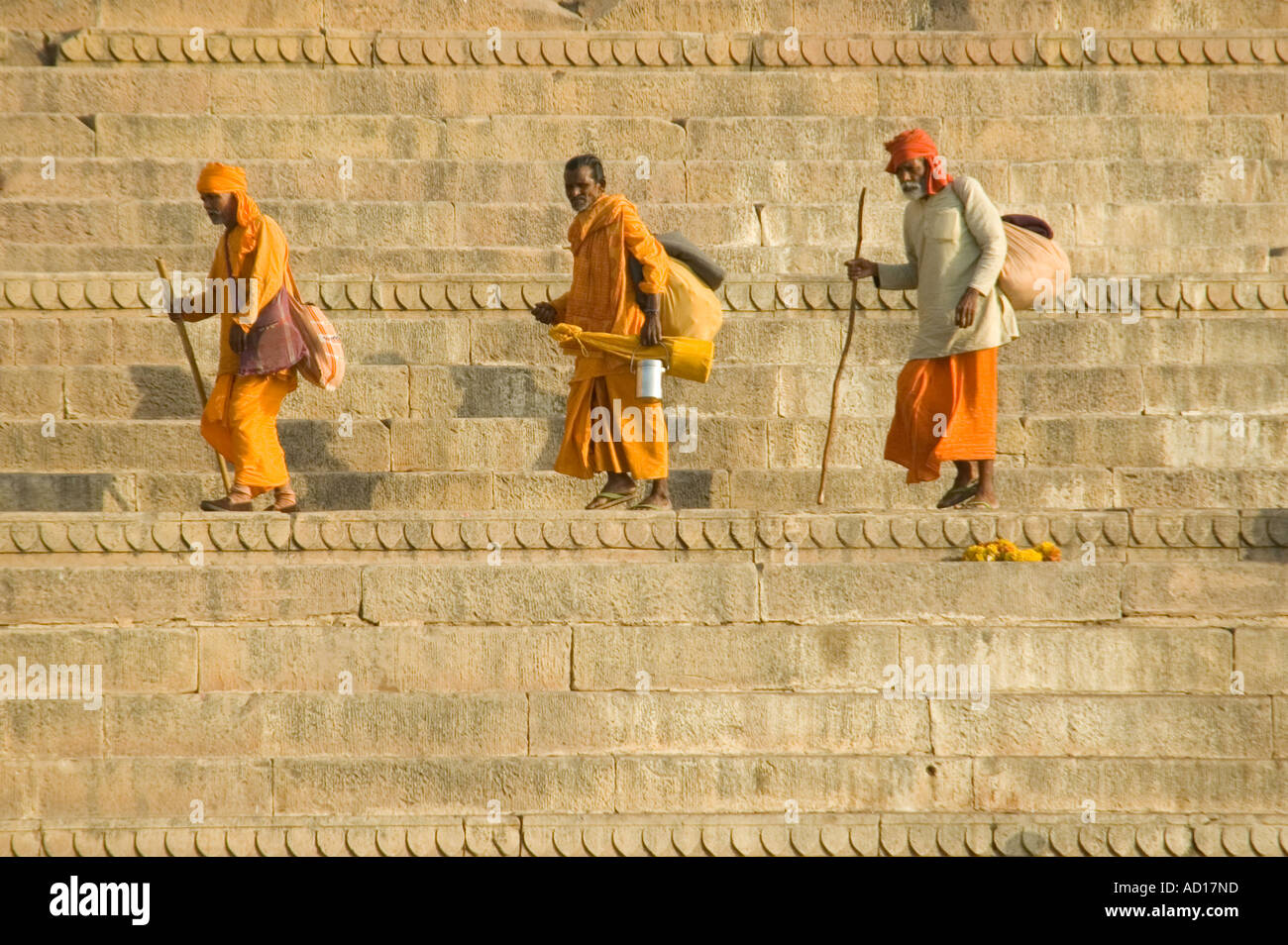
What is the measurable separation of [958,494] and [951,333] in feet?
2.63

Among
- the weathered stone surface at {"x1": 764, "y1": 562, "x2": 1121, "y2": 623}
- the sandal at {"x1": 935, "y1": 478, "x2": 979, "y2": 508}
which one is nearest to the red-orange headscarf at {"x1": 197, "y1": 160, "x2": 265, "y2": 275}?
the weathered stone surface at {"x1": 764, "y1": 562, "x2": 1121, "y2": 623}

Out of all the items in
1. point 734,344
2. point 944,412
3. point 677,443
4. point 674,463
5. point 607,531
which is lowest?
point 607,531

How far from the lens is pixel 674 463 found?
1119cm

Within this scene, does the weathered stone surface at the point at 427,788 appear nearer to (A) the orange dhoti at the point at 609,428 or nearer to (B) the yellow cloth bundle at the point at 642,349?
(A) the orange dhoti at the point at 609,428

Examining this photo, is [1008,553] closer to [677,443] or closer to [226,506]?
[677,443]

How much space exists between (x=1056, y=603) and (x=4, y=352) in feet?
19.5

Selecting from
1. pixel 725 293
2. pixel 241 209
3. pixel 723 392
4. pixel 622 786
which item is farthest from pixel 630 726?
pixel 725 293

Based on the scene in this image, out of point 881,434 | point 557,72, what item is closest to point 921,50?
point 557,72

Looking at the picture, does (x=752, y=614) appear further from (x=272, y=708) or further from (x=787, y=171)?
(x=787, y=171)

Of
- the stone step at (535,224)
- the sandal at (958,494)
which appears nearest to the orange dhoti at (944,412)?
the sandal at (958,494)

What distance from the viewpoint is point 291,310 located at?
34.6 feet

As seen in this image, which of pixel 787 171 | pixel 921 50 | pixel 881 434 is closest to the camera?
pixel 881 434
